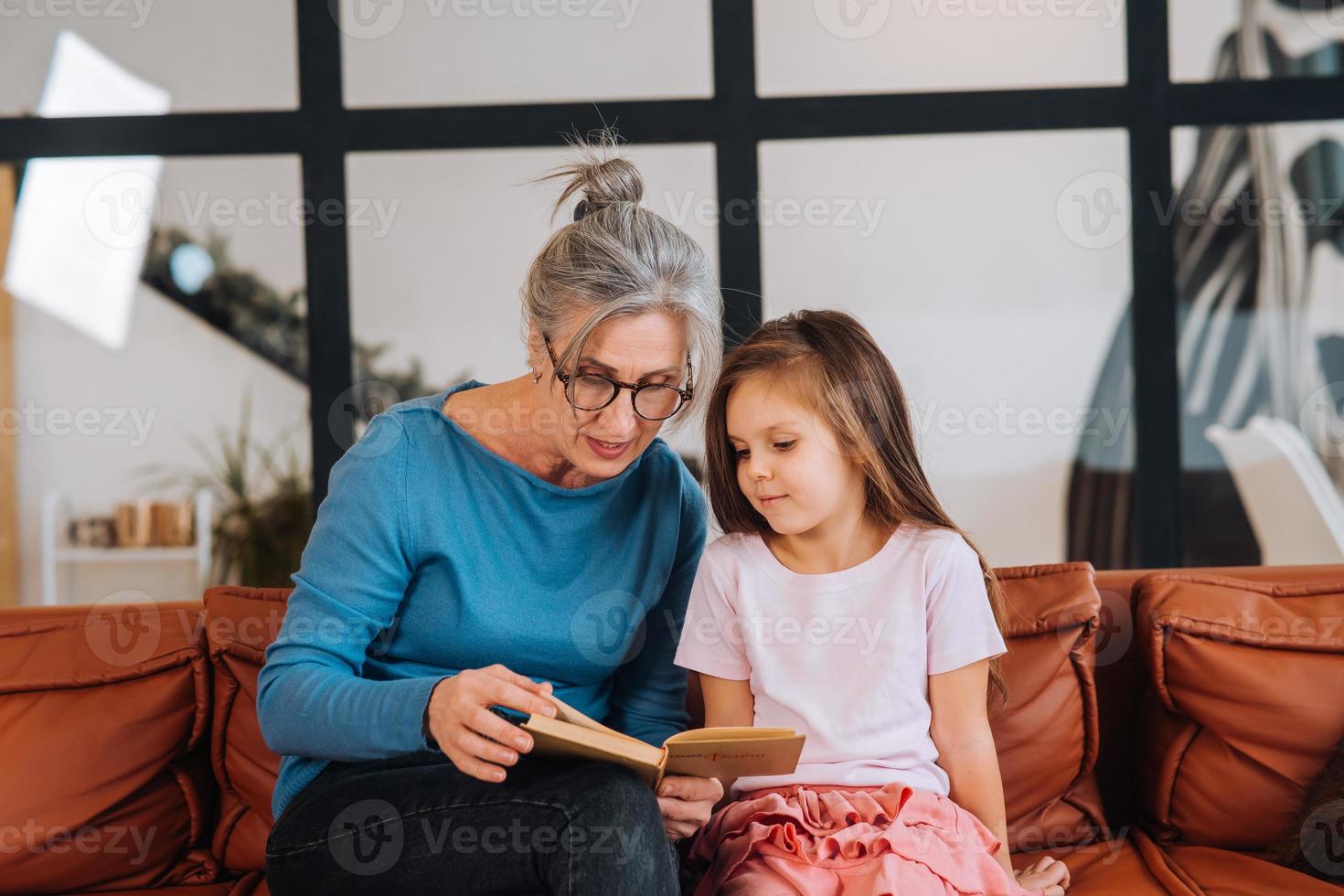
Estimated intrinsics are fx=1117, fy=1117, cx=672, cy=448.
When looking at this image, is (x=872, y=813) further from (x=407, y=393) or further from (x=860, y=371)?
(x=407, y=393)

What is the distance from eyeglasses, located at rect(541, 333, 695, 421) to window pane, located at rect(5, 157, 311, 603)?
2.64 meters

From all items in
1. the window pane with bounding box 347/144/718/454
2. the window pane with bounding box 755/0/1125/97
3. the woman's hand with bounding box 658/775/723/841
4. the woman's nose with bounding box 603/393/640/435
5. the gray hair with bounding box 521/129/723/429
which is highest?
the window pane with bounding box 755/0/1125/97

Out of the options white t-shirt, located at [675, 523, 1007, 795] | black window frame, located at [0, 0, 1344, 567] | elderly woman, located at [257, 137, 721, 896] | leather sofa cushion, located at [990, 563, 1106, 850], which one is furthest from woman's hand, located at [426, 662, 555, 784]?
black window frame, located at [0, 0, 1344, 567]

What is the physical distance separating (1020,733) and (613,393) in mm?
933

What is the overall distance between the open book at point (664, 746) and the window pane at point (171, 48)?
3.35m

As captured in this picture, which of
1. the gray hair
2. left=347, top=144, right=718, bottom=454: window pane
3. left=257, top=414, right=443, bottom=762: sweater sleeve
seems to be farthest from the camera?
left=347, top=144, right=718, bottom=454: window pane

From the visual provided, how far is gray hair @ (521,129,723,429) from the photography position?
160 cm

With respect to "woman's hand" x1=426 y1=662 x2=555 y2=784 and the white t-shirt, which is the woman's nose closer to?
the white t-shirt

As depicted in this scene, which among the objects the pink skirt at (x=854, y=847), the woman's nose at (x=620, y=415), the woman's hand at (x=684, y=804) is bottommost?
the pink skirt at (x=854, y=847)

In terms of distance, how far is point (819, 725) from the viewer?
1.71m

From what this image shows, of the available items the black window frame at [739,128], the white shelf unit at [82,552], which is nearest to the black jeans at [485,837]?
the black window frame at [739,128]

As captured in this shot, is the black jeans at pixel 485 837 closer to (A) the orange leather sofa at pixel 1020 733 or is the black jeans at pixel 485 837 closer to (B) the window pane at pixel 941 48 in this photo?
(A) the orange leather sofa at pixel 1020 733

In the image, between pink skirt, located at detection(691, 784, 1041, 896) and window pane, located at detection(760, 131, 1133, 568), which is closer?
pink skirt, located at detection(691, 784, 1041, 896)

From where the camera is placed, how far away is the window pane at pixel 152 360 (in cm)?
401
